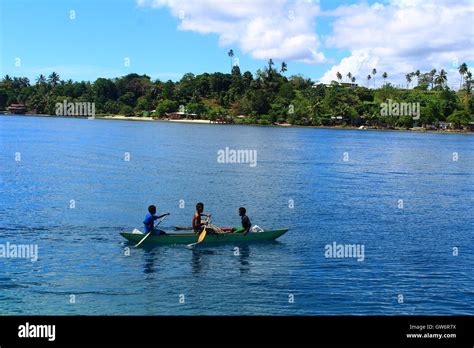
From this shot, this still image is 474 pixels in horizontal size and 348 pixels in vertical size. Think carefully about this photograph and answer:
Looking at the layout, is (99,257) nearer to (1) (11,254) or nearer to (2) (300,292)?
(1) (11,254)

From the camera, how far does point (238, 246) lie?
1372 inches

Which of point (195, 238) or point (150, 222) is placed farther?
point (195, 238)

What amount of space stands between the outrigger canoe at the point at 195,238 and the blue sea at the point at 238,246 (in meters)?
0.63

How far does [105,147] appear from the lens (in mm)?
113312

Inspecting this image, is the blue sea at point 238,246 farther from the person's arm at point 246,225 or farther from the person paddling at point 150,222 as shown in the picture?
the person paddling at point 150,222

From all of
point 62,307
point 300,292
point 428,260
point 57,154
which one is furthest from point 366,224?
point 57,154

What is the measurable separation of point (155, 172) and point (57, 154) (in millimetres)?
30185
